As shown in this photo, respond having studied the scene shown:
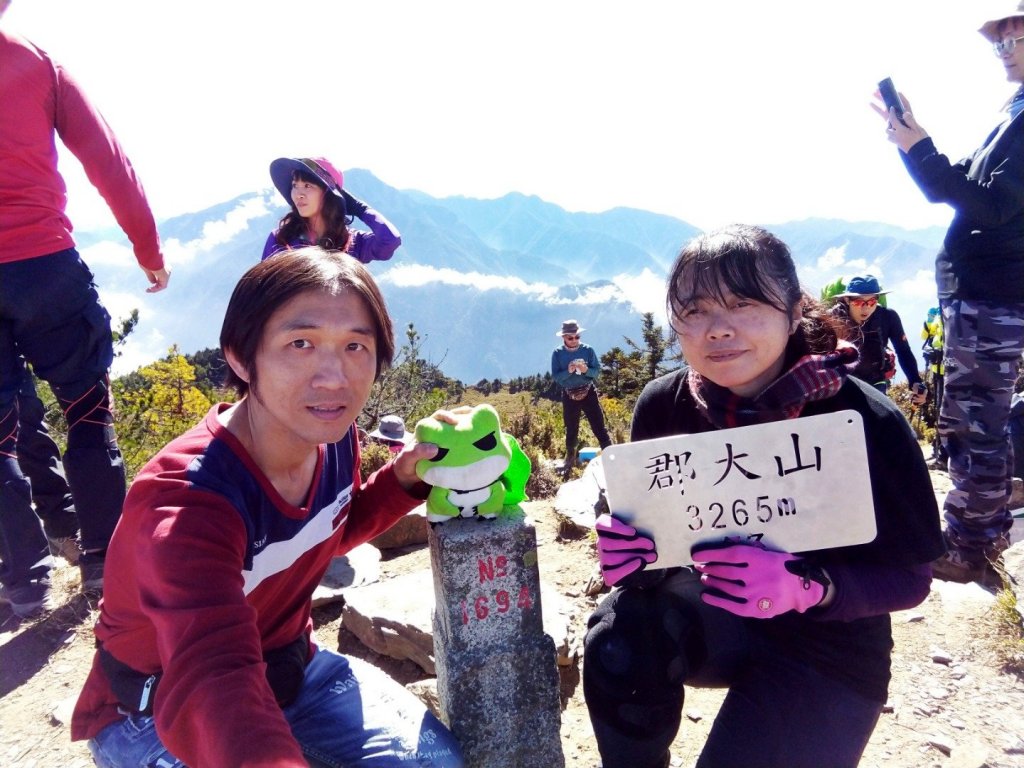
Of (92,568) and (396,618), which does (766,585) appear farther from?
(92,568)

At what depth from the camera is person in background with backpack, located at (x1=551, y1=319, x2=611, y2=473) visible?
7375mm

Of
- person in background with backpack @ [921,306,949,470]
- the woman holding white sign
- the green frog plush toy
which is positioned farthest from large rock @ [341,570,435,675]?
person in background with backpack @ [921,306,949,470]

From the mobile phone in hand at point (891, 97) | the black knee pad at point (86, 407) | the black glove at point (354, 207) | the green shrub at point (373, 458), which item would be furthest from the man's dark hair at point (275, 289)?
the green shrub at point (373, 458)

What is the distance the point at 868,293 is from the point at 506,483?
3.81 metres

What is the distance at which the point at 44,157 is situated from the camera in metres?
2.66

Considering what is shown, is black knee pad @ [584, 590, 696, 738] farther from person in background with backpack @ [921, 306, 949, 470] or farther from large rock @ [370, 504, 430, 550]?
person in background with backpack @ [921, 306, 949, 470]

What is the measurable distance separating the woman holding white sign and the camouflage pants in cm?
177

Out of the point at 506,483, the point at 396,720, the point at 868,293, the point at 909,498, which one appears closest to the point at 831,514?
the point at 909,498

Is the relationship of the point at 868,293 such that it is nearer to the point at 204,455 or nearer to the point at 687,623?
the point at 687,623

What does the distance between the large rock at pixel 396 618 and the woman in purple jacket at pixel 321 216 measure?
1.93m

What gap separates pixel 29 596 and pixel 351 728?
2362 mm

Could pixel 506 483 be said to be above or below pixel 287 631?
above

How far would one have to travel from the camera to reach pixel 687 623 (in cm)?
171

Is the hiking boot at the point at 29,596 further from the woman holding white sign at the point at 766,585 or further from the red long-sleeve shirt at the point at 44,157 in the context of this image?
the woman holding white sign at the point at 766,585
